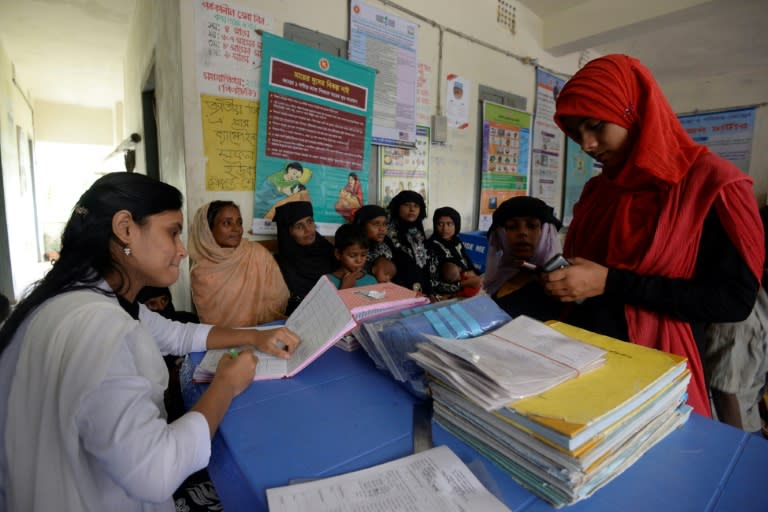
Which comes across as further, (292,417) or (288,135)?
(288,135)

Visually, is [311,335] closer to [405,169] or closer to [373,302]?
[373,302]

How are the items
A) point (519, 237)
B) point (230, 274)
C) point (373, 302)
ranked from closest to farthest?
point (373, 302)
point (519, 237)
point (230, 274)

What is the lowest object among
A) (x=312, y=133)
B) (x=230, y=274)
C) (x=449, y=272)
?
(x=449, y=272)

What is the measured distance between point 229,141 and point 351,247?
2.94 feet

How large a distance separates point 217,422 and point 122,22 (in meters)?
4.63

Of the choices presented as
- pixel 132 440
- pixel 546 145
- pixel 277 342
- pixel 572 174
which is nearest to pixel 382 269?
pixel 277 342

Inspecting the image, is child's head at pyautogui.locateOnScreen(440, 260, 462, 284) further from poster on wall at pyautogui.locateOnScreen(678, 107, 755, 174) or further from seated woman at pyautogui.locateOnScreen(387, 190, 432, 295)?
poster on wall at pyautogui.locateOnScreen(678, 107, 755, 174)

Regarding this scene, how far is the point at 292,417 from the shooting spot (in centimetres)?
70

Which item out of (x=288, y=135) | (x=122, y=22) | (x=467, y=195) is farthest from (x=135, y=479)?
(x=122, y=22)

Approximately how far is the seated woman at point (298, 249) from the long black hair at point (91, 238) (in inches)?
53.8

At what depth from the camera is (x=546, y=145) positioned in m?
4.13

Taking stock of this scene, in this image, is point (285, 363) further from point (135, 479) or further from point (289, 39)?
point (289, 39)

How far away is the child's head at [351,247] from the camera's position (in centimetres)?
225

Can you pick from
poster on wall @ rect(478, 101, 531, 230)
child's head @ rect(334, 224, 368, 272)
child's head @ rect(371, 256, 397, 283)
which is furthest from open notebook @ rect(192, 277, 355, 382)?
poster on wall @ rect(478, 101, 531, 230)
